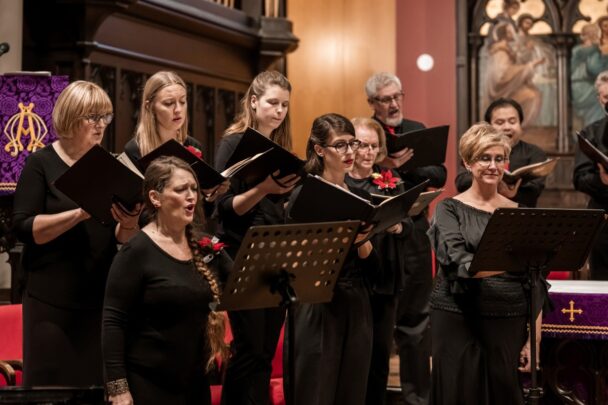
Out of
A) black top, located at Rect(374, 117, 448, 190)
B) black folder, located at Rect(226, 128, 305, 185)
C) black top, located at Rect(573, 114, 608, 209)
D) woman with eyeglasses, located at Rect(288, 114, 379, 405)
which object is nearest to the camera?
black folder, located at Rect(226, 128, 305, 185)

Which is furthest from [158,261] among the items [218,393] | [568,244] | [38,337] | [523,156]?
[523,156]

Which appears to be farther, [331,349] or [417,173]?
[417,173]

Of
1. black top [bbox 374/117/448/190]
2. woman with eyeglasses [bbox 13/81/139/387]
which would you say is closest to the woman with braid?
woman with eyeglasses [bbox 13/81/139/387]

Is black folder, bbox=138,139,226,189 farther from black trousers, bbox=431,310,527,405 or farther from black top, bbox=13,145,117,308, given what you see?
black trousers, bbox=431,310,527,405

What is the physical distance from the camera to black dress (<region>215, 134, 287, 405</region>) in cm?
409

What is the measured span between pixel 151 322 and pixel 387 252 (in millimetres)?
→ 1576

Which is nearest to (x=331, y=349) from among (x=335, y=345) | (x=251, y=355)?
(x=335, y=345)

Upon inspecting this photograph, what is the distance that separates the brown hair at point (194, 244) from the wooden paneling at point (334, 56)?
5945mm

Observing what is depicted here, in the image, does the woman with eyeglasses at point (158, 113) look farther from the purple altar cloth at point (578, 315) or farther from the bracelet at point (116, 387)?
the purple altar cloth at point (578, 315)

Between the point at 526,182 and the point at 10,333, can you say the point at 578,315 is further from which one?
the point at 10,333

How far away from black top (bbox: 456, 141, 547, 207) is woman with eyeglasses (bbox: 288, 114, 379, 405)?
1.53m

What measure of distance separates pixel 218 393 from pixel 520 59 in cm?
708

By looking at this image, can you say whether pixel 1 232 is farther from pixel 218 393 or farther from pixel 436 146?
pixel 436 146

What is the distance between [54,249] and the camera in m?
3.75
